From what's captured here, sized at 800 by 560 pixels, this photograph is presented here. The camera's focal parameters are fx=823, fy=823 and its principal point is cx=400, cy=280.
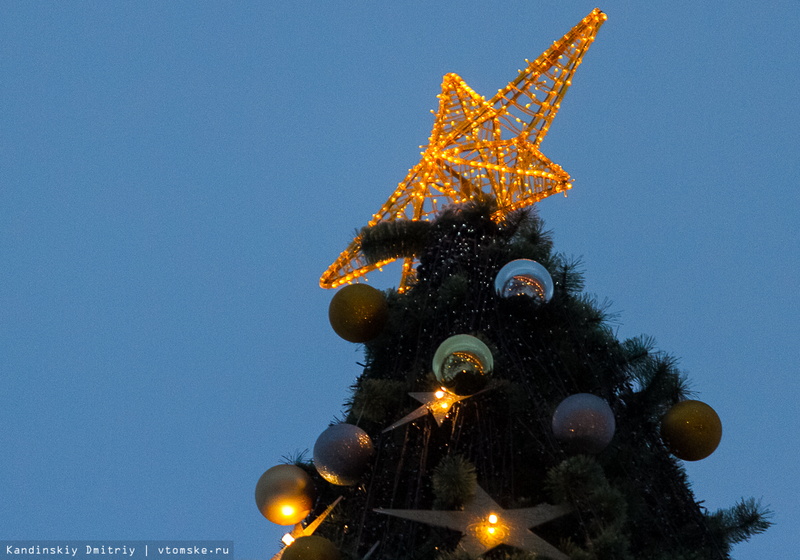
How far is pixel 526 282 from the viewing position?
463 centimetres

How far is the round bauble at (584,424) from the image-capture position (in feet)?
12.8

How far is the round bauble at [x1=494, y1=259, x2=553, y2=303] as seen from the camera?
4641 millimetres

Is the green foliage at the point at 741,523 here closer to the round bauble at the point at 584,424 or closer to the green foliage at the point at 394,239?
the round bauble at the point at 584,424

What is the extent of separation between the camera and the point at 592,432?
12.8 ft

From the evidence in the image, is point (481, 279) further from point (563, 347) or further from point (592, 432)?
point (592, 432)

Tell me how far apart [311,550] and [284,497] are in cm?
75

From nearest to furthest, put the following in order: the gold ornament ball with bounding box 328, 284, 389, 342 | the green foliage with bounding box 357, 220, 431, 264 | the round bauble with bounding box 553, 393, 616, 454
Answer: the round bauble with bounding box 553, 393, 616, 454 < the gold ornament ball with bounding box 328, 284, 389, 342 < the green foliage with bounding box 357, 220, 431, 264

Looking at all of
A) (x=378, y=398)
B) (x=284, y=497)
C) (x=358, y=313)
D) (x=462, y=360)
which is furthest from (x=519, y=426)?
(x=284, y=497)

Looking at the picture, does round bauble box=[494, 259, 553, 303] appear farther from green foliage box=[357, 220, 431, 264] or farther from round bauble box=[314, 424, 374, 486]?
round bauble box=[314, 424, 374, 486]

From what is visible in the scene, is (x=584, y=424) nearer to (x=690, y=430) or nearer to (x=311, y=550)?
(x=690, y=430)

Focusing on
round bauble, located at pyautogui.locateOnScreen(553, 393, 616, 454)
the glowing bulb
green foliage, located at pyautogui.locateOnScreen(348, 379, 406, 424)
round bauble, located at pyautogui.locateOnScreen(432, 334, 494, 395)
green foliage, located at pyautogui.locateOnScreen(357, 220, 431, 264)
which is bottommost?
round bauble, located at pyautogui.locateOnScreen(553, 393, 616, 454)

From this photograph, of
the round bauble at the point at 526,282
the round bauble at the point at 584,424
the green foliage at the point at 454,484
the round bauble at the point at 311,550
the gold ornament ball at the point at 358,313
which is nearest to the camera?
the green foliage at the point at 454,484

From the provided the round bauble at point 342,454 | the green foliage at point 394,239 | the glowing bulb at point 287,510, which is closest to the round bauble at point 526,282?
the green foliage at point 394,239

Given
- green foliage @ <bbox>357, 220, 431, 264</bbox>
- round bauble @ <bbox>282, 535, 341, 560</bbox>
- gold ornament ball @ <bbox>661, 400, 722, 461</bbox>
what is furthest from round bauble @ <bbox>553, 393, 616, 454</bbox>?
green foliage @ <bbox>357, 220, 431, 264</bbox>
